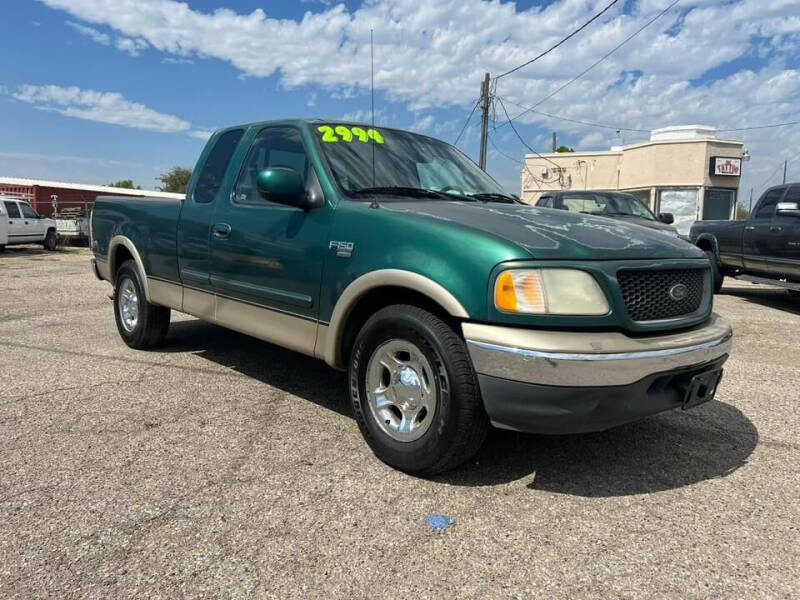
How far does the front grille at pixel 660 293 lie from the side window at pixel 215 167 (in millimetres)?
3034

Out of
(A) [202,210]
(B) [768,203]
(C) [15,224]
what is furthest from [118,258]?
(C) [15,224]

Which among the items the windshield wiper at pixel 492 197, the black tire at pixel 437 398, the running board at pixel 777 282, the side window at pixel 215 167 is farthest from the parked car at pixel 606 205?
the black tire at pixel 437 398

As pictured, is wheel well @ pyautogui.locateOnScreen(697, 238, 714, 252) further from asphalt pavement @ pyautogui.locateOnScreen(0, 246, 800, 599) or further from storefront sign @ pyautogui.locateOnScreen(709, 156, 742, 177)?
storefront sign @ pyautogui.locateOnScreen(709, 156, 742, 177)

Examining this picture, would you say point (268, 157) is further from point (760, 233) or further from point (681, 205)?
point (681, 205)

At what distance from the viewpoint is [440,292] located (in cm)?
293

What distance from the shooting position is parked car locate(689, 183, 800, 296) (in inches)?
354

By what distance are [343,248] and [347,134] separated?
103 centimetres

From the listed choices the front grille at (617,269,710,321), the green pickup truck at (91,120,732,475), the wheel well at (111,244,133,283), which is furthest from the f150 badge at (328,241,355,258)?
the wheel well at (111,244,133,283)

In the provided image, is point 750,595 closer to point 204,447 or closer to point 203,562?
point 203,562

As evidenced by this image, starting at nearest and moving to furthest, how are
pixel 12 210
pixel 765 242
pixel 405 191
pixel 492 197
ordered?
pixel 405 191 → pixel 492 197 → pixel 765 242 → pixel 12 210

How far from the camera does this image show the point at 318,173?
12.5ft

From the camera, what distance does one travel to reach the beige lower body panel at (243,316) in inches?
151

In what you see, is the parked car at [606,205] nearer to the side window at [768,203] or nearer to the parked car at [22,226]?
the side window at [768,203]

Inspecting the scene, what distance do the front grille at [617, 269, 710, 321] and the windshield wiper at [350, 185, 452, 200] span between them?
1.42 meters
